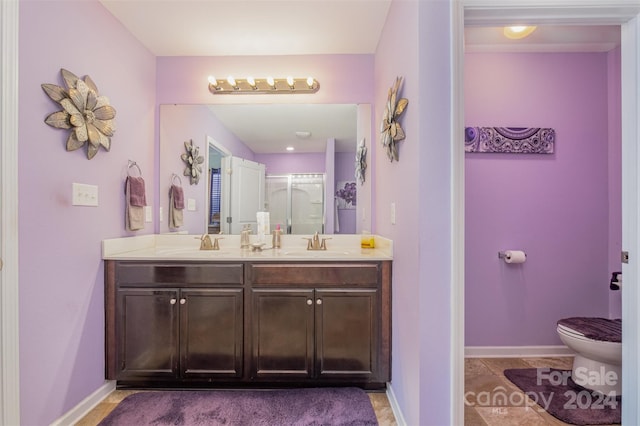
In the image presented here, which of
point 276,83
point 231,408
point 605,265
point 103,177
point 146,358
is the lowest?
point 231,408

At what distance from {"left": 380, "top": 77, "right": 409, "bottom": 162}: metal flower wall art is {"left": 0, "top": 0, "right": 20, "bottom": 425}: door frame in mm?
1789

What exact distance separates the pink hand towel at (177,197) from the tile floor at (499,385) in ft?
8.00

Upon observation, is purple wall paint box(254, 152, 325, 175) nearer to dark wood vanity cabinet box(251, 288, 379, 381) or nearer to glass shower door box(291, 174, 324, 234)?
glass shower door box(291, 174, 324, 234)

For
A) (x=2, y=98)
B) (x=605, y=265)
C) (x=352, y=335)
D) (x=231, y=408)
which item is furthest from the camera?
(x=605, y=265)

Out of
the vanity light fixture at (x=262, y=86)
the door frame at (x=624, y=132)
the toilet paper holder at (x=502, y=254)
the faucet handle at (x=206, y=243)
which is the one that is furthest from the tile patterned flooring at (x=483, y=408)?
the vanity light fixture at (x=262, y=86)

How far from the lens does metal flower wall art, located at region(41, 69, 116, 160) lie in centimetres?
149

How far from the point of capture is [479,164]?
229 cm

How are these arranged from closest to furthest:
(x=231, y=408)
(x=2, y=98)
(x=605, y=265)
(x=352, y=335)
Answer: (x=2, y=98)
(x=231, y=408)
(x=352, y=335)
(x=605, y=265)

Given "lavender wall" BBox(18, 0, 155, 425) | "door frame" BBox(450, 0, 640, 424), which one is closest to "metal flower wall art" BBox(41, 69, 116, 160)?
"lavender wall" BBox(18, 0, 155, 425)

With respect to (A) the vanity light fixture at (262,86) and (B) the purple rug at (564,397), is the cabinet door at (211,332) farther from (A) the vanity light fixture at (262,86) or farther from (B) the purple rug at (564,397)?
(B) the purple rug at (564,397)

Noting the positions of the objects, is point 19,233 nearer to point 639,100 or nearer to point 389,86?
point 389,86

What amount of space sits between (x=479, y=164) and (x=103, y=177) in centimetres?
267

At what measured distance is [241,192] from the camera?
2436mm

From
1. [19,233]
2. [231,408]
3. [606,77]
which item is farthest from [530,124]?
[19,233]
